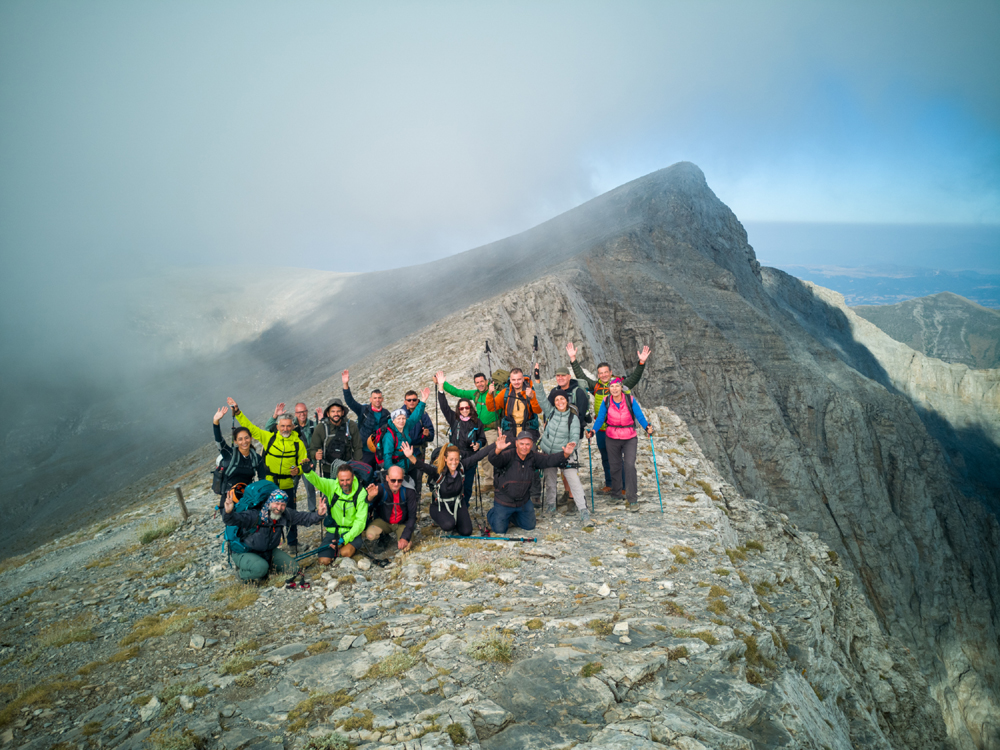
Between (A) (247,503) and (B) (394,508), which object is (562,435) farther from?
(A) (247,503)

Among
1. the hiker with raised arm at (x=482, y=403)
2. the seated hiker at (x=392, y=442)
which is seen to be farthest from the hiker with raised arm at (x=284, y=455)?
the hiker with raised arm at (x=482, y=403)

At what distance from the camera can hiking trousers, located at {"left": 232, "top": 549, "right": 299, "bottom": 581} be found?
8633 mm

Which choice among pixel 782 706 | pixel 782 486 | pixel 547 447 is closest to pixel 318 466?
pixel 547 447

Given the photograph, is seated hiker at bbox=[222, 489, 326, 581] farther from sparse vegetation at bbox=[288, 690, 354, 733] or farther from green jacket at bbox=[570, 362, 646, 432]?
green jacket at bbox=[570, 362, 646, 432]

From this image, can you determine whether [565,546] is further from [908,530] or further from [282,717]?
[908,530]

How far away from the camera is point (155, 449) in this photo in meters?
38.8

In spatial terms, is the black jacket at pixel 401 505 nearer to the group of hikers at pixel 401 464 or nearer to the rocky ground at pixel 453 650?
the group of hikers at pixel 401 464

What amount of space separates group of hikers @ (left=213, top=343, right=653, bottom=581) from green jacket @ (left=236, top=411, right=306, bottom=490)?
21 mm

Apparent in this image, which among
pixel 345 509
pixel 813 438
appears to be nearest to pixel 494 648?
pixel 345 509

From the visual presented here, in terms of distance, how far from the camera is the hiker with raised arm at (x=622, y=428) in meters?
11.3

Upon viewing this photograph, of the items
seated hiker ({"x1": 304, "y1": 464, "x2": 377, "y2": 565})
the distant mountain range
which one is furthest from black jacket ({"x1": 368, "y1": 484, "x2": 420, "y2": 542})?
the distant mountain range

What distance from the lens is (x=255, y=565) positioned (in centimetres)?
865

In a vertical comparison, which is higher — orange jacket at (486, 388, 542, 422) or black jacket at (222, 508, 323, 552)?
orange jacket at (486, 388, 542, 422)

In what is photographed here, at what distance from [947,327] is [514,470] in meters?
165
